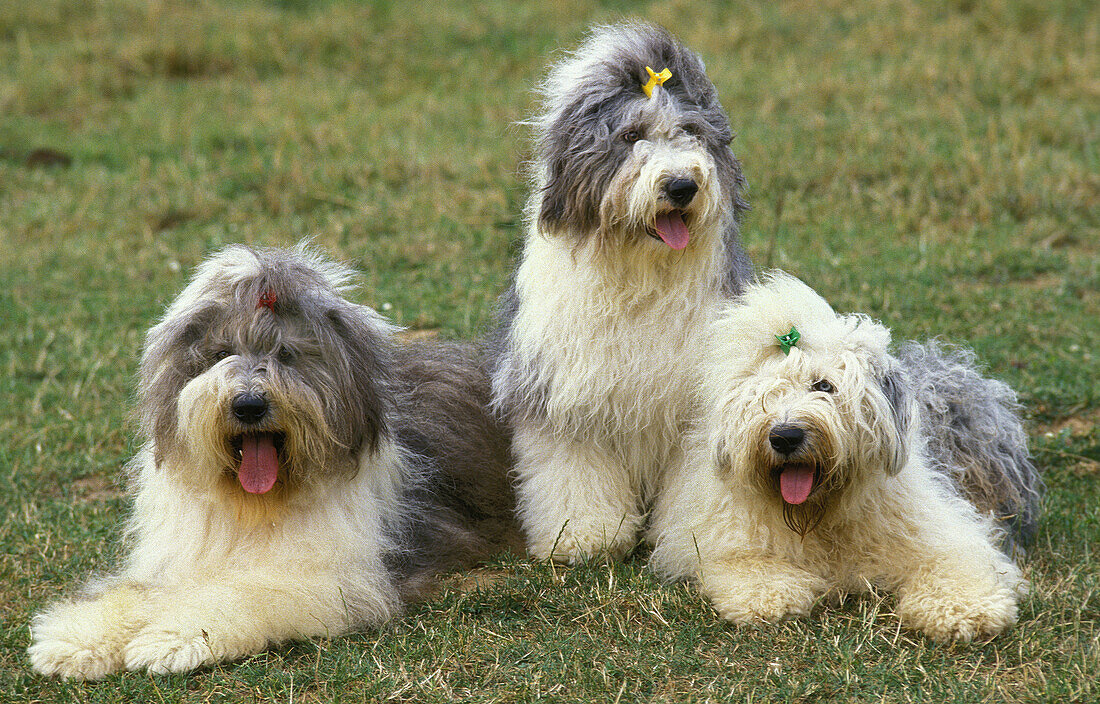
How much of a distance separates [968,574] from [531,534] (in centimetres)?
167

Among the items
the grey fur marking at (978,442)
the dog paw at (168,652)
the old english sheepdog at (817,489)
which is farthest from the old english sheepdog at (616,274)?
the dog paw at (168,652)

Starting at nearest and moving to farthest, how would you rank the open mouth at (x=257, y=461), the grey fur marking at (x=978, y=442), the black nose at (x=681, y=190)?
the open mouth at (x=257, y=461) → the black nose at (x=681, y=190) → the grey fur marking at (x=978, y=442)

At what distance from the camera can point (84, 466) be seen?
19.7ft

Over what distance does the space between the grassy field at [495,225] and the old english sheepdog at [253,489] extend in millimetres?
124

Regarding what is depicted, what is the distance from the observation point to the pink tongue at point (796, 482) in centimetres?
415

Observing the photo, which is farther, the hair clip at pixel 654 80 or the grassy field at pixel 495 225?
the hair clip at pixel 654 80

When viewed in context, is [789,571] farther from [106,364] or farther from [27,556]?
[106,364]

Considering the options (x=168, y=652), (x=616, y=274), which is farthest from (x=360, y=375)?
(x=168, y=652)

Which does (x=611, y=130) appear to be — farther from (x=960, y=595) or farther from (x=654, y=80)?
(x=960, y=595)

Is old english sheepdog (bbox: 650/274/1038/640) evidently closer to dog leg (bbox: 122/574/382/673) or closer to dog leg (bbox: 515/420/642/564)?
dog leg (bbox: 515/420/642/564)

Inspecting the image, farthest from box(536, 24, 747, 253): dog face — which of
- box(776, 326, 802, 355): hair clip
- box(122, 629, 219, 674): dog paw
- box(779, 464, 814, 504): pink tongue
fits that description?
box(122, 629, 219, 674): dog paw

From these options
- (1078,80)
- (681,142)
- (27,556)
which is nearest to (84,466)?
(27,556)

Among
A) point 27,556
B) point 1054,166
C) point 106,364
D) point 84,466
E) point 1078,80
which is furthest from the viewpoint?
point 1078,80

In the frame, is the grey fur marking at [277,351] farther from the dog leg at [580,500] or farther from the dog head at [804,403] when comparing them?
the dog head at [804,403]
